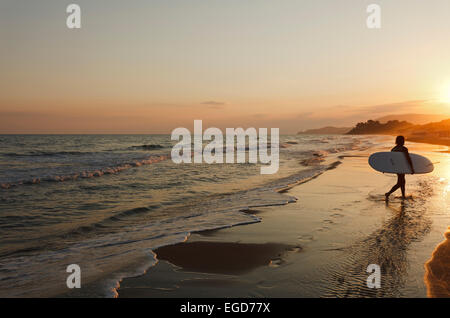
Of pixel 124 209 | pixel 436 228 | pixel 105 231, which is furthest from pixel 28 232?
pixel 436 228

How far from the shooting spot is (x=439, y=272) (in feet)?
15.6

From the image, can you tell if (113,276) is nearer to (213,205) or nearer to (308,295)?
(308,295)

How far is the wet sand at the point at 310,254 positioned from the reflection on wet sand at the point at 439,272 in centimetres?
4

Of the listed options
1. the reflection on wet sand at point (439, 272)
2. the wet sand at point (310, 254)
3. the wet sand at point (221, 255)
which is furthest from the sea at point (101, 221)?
the reflection on wet sand at point (439, 272)

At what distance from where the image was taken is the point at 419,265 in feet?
16.5

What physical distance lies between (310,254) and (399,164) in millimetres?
6887

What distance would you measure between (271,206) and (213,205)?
207 cm

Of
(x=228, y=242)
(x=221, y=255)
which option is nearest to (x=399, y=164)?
(x=228, y=242)

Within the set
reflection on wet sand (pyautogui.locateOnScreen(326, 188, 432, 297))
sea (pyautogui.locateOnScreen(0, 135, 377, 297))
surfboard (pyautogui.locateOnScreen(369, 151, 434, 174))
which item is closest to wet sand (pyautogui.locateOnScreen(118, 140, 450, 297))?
reflection on wet sand (pyautogui.locateOnScreen(326, 188, 432, 297))

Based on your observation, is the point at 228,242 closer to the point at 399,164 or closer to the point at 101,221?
the point at 101,221

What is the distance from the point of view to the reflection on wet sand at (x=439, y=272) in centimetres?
417

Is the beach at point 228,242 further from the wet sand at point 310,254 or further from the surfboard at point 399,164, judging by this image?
the surfboard at point 399,164

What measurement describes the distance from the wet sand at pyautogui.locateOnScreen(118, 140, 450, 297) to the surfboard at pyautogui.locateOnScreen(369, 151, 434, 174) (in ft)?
3.68

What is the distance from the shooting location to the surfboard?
10.8 meters
